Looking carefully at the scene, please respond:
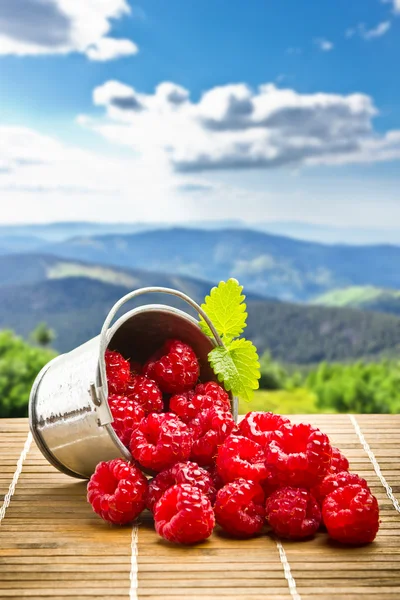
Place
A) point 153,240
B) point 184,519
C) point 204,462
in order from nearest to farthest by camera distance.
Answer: point 184,519 < point 204,462 < point 153,240

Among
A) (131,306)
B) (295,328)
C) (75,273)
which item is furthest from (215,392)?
(75,273)

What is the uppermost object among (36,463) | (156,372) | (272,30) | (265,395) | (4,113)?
(272,30)

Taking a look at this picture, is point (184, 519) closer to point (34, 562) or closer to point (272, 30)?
point (34, 562)

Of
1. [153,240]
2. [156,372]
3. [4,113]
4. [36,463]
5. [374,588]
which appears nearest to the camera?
[374,588]

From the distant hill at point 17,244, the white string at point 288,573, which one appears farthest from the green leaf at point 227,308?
the distant hill at point 17,244

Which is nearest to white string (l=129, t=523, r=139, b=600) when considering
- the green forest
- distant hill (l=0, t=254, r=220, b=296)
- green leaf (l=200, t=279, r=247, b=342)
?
green leaf (l=200, t=279, r=247, b=342)

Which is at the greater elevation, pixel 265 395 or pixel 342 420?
pixel 342 420

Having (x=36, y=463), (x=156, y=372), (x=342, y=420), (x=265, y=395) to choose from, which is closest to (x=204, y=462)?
(x=156, y=372)
